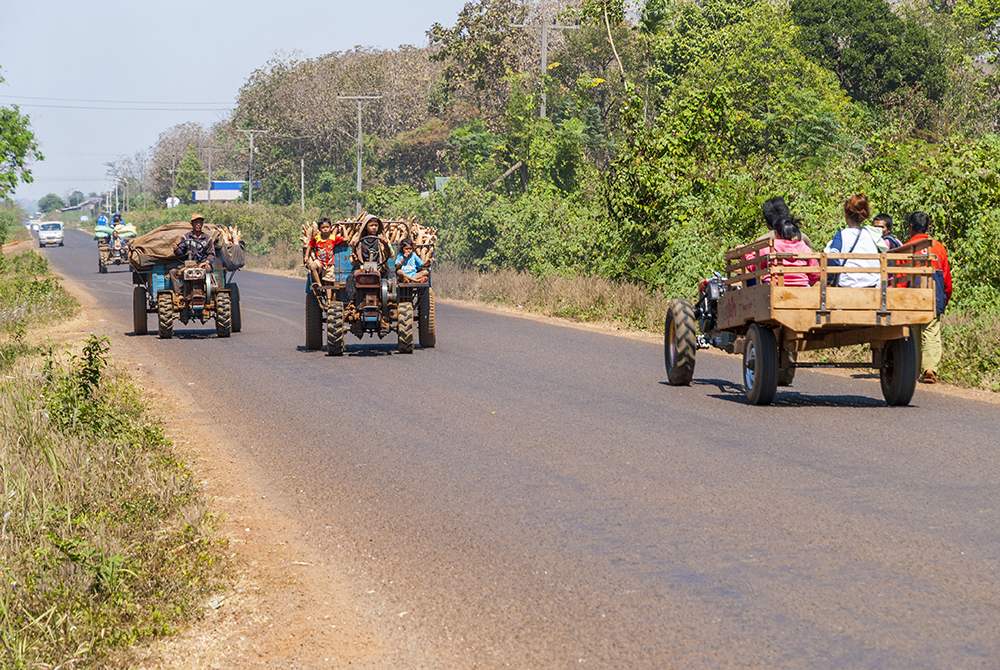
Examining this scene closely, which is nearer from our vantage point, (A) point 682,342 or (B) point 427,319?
(A) point 682,342

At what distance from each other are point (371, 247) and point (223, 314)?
427 cm

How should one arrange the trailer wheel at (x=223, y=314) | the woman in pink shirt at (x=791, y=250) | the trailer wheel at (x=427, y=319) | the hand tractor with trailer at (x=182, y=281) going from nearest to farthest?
1. the woman in pink shirt at (x=791, y=250)
2. the trailer wheel at (x=427, y=319)
3. the hand tractor with trailer at (x=182, y=281)
4. the trailer wheel at (x=223, y=314)

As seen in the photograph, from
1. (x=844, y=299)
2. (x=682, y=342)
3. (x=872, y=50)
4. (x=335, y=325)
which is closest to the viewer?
A: (x=844, y=299)

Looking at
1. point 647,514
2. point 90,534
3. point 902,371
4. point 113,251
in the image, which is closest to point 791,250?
point 902,371

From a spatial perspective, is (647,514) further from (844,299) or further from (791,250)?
(791,250)

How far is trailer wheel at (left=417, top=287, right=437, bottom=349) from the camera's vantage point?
1816 centimetres

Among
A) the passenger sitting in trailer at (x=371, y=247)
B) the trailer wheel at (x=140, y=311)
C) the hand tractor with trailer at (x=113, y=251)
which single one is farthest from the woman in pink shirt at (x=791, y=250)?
the hand tractor with trailer at (x=113, y=251)

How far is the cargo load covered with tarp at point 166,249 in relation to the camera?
20.6m

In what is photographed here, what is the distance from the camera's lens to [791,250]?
1166cm

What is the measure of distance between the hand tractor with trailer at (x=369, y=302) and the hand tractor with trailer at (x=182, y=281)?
9.25 ft

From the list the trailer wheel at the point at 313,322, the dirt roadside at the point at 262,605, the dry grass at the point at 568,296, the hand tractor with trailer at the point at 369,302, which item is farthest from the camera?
the dry grass at the point at 568,296

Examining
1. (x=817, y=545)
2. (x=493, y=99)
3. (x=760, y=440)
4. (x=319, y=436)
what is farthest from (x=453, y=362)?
(x=493, y=99)

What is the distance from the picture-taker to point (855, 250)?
448 inches

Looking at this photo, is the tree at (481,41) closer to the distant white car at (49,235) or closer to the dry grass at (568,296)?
the dry grass at (568,296)
